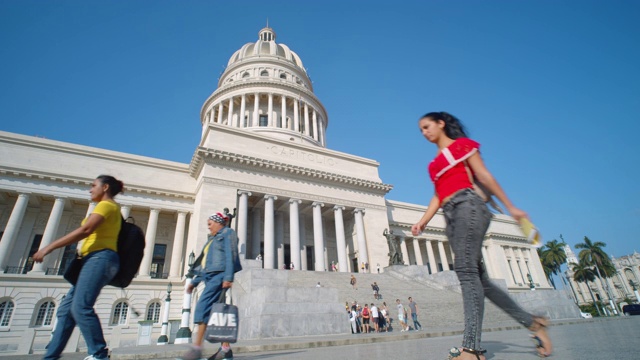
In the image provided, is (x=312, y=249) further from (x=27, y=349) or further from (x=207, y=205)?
(x=27, y=349)

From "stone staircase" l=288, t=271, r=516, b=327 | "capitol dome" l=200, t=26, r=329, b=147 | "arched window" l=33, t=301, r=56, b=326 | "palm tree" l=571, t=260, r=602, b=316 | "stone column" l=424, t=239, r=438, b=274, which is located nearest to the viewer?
"stone staircase" l=288, t=271, r=516, b=327

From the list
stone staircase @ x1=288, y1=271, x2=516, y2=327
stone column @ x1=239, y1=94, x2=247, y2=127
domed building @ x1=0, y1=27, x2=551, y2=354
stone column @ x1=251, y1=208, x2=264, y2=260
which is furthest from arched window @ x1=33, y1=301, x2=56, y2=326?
stone column @ x1=239, y1=94, x2=247, y2=127

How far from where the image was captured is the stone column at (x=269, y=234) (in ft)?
Result: 82.5

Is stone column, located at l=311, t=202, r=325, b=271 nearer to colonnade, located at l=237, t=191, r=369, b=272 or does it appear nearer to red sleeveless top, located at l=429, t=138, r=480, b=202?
colonnade, located at l=237, t=191, r=369, b=272

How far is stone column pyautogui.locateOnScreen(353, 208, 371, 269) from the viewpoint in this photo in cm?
2944

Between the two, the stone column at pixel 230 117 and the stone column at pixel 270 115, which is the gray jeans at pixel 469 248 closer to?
the stone column at pixel 270 115

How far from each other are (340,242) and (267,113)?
2345 centimetres

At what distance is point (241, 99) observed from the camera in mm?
44406

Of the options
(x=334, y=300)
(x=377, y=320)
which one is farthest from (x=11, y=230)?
(x=377, y=320)

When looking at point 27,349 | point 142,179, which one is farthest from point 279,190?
point 27,349

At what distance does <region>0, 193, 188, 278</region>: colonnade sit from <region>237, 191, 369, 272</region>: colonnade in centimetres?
531

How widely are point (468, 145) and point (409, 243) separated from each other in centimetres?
3937

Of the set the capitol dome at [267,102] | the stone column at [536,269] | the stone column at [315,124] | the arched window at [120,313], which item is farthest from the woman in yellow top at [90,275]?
the stone column at [536,269]

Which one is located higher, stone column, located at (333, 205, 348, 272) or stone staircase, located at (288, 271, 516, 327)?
stone column, located at (333, 205, 348, 272)
